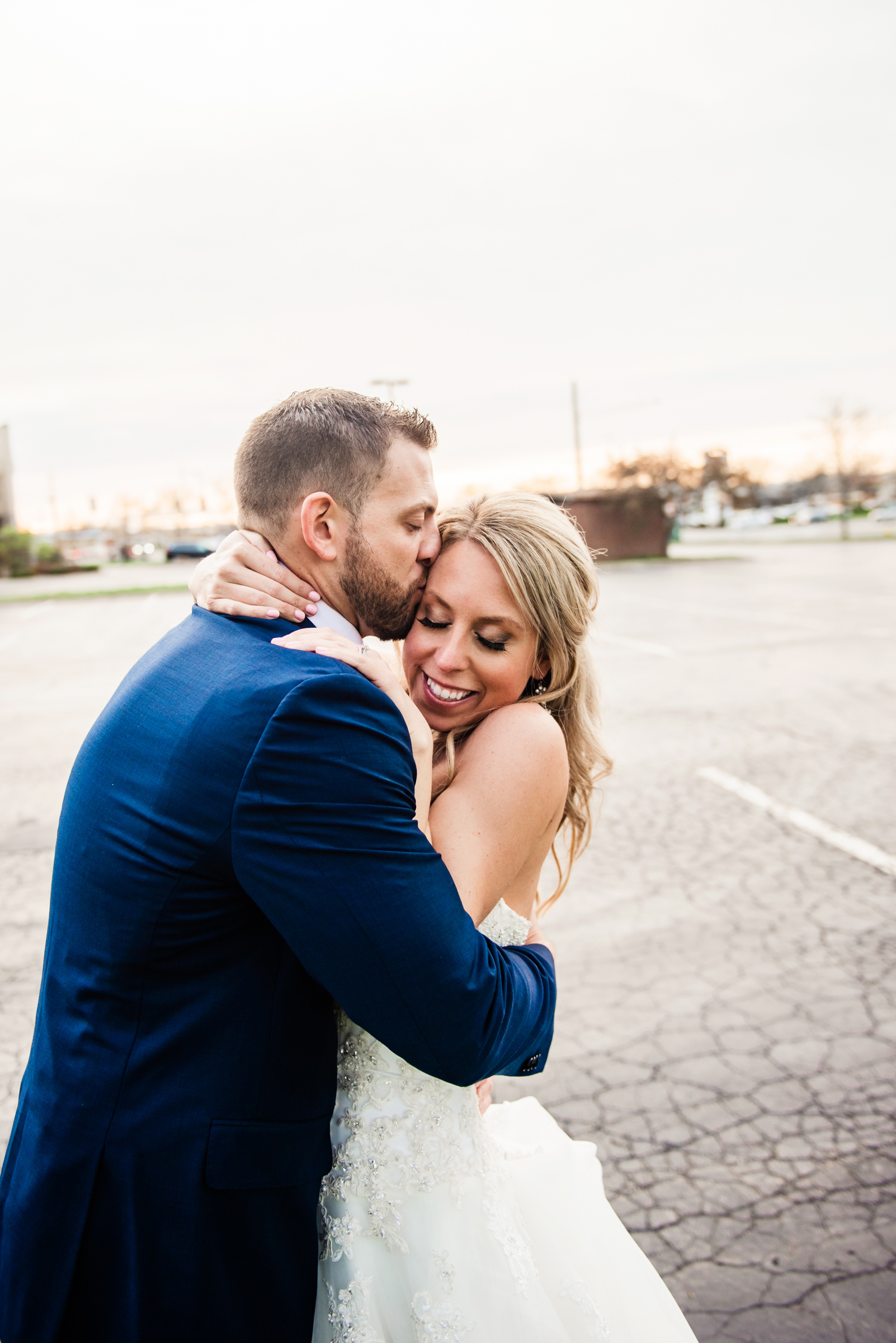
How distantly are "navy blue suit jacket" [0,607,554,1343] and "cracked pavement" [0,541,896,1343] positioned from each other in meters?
1.62

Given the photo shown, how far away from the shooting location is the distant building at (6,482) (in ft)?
163

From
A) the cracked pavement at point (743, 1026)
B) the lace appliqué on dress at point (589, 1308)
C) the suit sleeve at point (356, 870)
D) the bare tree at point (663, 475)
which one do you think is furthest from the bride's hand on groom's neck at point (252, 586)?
the bare tree at point (663, 475)

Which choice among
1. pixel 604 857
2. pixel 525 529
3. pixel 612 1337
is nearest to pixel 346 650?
pixel 525 529

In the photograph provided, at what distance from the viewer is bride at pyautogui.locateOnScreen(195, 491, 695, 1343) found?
1693 millimetres

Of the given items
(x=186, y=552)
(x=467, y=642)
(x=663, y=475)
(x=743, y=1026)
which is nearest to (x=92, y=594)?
(x=663, y=475)

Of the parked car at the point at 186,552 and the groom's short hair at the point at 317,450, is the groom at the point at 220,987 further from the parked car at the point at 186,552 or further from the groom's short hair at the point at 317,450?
the parked car at the point at 186,552

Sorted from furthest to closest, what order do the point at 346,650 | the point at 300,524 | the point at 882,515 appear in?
the point at 882,515, the point at 300,524, the point at 346,650

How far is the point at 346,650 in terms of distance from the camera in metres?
1.51

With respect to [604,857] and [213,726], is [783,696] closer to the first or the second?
[604,857]

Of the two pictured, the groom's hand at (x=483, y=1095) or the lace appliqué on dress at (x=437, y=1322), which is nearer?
the lace appliqué on dress at (x=437, y=1322)

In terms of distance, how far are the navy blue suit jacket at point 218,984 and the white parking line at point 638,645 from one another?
39.5 ft

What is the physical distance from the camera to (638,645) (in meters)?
14.4

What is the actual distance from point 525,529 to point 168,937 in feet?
4.05

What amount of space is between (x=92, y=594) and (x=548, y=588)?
32.4 meters
